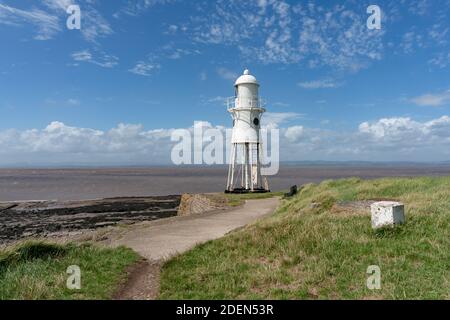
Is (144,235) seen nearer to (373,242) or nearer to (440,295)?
(373,242)

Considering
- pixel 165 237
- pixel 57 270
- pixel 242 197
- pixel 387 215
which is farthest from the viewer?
pixel 242 197

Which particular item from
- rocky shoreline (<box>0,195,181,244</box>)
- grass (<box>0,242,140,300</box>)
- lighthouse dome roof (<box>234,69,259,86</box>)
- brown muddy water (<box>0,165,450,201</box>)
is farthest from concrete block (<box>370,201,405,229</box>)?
brown muddy water (<box>0,165,450,201</box>)

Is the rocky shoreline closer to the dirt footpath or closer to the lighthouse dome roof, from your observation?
the dirt footpath

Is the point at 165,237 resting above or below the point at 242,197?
below

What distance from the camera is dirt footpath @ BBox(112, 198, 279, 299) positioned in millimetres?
8805

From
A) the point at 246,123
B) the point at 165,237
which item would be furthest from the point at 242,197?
the point at 165,237

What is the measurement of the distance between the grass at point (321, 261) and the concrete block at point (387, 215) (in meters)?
0.23

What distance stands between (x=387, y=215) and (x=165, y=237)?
896 centimetres

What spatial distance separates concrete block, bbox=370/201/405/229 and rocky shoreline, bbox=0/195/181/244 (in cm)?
1932

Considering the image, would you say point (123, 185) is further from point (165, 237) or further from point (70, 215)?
point (165, 237)

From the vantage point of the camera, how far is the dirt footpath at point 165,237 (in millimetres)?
8805

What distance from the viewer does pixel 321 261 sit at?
855 cm
